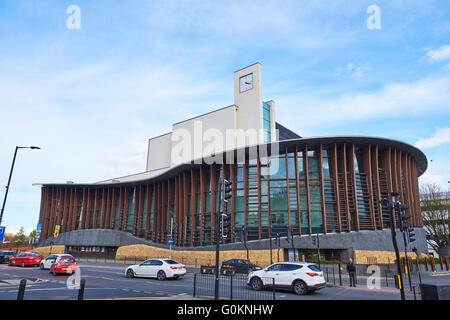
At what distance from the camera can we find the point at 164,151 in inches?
2601

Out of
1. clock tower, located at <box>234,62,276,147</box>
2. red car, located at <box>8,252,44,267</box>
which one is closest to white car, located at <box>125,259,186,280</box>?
red car, located at <box>8,252,44,267</box>

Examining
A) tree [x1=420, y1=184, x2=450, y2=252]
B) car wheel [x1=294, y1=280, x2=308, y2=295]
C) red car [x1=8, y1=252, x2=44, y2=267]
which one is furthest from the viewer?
tree [x1=420, y1=184, x2=450, y2=252]

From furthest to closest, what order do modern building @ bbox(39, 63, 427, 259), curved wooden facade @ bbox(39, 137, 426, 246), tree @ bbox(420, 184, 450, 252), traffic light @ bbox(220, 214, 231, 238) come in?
tree @ bbox(420, 184, 450, 252) → curved wooden facade @ bbox(39, 137, 426, 246) → modern building @ bbox(39, 63, 427, 259) → traffic light @ bbox(220, 214, 231, 238)

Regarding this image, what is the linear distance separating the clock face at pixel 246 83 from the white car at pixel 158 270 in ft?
124

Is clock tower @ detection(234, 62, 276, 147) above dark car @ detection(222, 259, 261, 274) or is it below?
above

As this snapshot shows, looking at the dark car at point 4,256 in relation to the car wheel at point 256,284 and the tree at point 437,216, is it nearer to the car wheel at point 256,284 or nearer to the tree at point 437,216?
the car wheel at point 256,284

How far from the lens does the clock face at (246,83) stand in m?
53.4

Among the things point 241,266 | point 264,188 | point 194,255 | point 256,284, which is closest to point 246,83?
point 264,188

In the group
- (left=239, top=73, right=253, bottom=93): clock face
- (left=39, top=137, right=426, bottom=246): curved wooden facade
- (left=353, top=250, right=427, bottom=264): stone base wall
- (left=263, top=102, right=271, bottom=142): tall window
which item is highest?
(left=239, top=73, right=253, bottom=93): clock face

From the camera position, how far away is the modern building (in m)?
37.5

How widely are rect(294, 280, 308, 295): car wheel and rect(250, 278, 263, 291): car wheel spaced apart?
6.11 ft

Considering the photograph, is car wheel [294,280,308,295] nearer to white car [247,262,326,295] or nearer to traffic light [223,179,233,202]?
white car [247,262,326,295]

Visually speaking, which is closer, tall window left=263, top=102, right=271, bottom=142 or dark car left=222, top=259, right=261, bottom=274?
dark car left=222, top=259, right=261, bottom=274

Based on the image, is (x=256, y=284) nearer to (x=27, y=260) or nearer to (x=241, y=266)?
(x=241, y=266)
